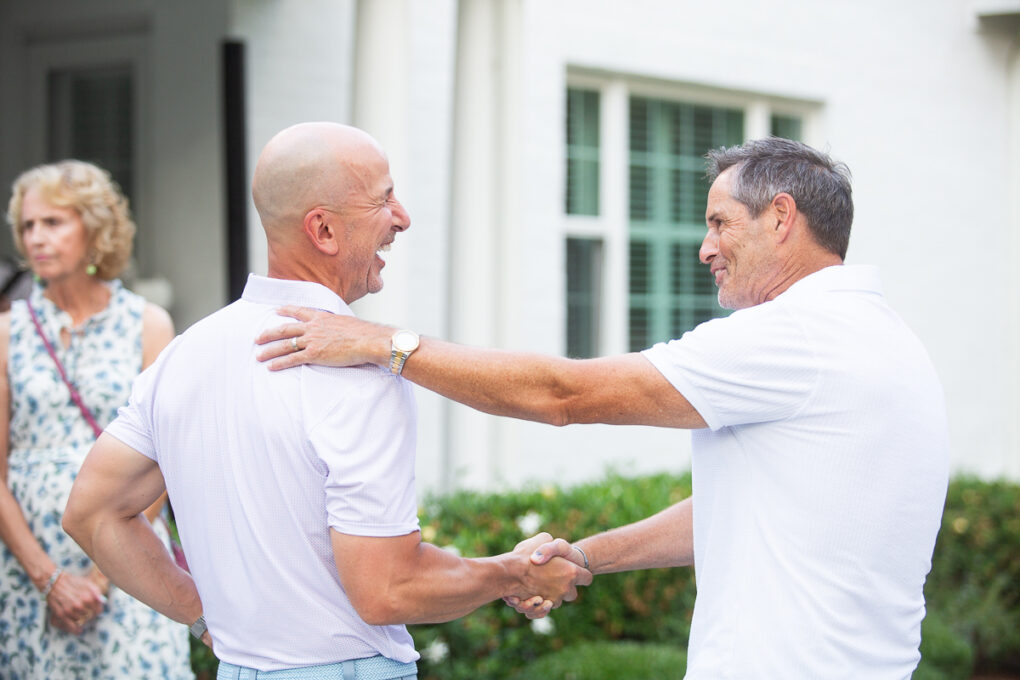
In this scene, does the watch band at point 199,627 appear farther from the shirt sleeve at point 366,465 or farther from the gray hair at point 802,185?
the gray hair at point 802,185

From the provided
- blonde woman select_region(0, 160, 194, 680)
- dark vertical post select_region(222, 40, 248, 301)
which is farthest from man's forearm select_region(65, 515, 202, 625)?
dark vertical post select_region(222, 40, 248, 301)

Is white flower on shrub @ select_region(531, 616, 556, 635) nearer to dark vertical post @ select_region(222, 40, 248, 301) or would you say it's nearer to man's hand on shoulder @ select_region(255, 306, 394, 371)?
dark vertical post @ select_region(222, 40, 248, 301)

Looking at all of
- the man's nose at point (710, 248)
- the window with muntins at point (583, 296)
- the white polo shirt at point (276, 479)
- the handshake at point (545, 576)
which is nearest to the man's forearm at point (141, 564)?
the white polo shirt at point (276, 479)

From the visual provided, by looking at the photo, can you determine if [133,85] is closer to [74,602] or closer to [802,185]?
[74,602]

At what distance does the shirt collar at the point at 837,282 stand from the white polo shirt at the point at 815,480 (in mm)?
40

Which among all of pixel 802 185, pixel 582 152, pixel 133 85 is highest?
pixel 133 85

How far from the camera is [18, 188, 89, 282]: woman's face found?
3.82m

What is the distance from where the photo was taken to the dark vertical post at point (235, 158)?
673 centimetres

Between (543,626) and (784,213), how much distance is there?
4.06m

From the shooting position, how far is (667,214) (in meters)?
8.89

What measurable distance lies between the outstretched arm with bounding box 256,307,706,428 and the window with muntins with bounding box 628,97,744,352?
6291 millimetres

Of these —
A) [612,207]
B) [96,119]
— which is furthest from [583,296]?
[96,119]

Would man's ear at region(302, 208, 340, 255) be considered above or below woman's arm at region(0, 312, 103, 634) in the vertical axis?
above

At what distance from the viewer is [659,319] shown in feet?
29.1
